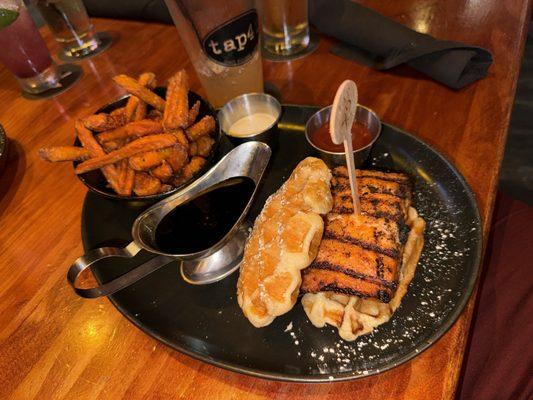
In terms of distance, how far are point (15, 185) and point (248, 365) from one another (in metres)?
1.46

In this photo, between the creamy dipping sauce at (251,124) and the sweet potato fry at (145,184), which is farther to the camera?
the creamy dipping sauce at (251,124)

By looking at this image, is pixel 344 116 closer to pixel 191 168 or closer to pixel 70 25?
pixel 191 168

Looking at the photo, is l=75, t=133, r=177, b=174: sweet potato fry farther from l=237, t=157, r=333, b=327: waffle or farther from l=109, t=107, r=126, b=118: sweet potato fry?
l=237, t=157, r=333, b=327: waffle

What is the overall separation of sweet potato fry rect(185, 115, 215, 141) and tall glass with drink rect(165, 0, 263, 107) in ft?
1.11

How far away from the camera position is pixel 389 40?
1814mm

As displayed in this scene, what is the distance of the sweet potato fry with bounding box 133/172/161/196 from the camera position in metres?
1.35

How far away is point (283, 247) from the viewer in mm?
1087

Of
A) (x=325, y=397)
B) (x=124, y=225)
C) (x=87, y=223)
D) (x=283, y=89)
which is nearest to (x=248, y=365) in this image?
(x=325, y=397)

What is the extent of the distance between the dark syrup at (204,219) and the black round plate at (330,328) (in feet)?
0.38

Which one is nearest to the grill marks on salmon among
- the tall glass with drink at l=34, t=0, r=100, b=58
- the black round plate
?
the black round plate

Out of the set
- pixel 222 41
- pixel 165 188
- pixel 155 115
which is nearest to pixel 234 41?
pixel 222 41

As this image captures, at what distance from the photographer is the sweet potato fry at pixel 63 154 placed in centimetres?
139

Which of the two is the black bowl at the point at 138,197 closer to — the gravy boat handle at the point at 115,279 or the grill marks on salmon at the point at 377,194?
the gravy boat handle at the point at 115,279

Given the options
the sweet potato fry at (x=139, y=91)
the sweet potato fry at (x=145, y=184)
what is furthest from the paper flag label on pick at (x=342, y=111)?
the sweet potato fry at (x=139, y=91)
